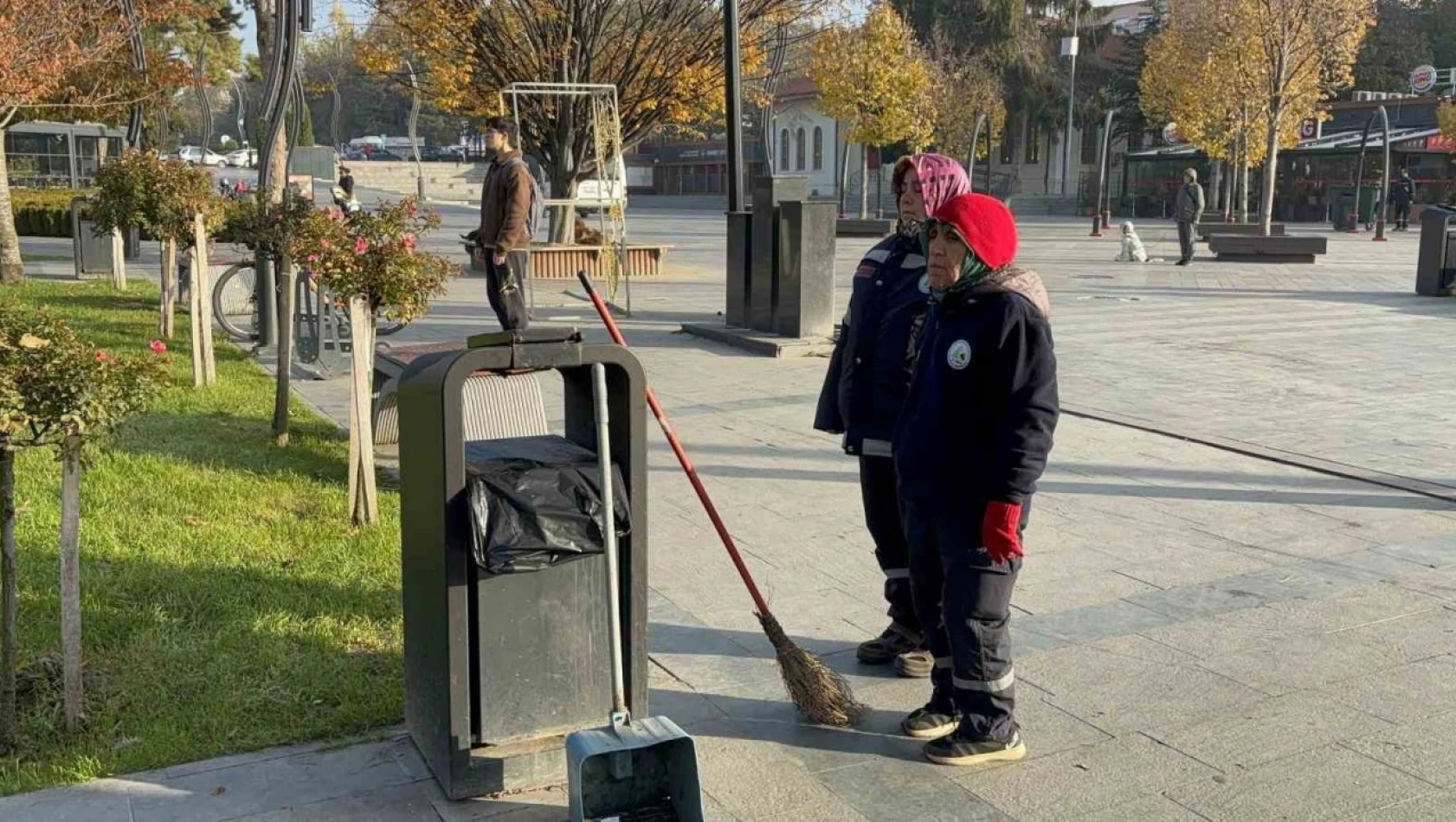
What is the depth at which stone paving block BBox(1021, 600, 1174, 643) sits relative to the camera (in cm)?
482

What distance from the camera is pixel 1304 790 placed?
3.57m

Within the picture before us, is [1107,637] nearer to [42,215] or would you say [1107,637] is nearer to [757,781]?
[757,781]

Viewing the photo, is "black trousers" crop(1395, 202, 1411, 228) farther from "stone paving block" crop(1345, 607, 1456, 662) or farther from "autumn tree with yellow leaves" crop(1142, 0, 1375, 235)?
"stone paving block" crop(1345, 607, 1456, 662)

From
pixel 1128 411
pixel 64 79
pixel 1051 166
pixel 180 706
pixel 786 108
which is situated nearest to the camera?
pixel 180 706

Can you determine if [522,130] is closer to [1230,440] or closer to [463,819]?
[1230,440]

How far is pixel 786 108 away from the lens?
70.0 m

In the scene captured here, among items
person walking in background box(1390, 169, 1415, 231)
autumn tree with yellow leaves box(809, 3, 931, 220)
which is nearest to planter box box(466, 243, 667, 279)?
autumn tree with yellow leaves box(809, 3, 931, 220)

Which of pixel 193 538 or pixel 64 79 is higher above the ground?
pixel 64 79

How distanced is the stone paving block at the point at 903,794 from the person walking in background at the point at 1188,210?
2053cm

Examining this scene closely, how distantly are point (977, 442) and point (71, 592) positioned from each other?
105 inches

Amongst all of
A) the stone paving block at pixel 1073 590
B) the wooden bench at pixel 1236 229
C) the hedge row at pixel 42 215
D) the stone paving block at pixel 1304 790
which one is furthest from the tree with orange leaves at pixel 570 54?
the stone paving block at pixel 1304 790

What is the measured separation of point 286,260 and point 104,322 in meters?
5.63

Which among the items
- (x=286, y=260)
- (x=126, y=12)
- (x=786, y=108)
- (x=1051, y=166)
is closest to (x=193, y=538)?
(x=286, y=260)

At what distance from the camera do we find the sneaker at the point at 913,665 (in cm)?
444
